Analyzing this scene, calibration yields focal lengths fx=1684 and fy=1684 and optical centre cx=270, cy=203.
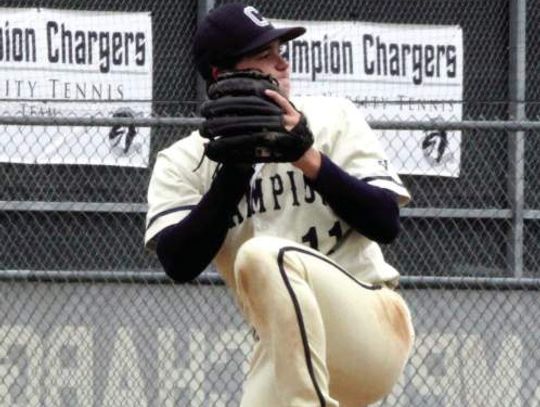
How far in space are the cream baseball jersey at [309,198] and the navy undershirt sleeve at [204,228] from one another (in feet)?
0.45

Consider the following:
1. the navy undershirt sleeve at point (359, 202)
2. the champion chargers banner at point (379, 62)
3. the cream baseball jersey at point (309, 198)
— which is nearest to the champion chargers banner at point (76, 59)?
the champion chargers banner at point (379, 62)

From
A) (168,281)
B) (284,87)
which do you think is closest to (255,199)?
(284,87)

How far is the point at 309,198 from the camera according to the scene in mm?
4410

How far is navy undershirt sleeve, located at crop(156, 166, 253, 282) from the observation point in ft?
13.9

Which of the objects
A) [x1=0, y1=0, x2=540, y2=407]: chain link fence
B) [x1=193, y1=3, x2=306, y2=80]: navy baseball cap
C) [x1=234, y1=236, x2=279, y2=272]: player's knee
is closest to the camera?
[x1=234, y1=236, x2=279, y2=272]: player's knee

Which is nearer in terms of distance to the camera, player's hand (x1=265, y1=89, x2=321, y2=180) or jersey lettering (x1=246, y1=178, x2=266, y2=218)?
player's hand (x1=265, y1=89, x2=321, y2=180)

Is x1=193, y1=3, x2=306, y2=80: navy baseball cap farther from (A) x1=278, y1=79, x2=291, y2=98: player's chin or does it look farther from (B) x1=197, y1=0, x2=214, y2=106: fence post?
(B) x1=197, y1=0, x2=214, y2=106: fence post

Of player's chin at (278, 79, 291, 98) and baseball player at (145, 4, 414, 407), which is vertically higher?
player's chin at (278, 79, 291, 98)

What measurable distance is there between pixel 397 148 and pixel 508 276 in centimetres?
126

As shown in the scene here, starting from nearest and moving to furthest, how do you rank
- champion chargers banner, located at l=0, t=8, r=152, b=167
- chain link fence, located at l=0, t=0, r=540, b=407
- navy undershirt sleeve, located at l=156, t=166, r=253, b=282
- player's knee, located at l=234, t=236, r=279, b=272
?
player's knee, located at l=234, t=236, r=279, b=272
navy undershirt sleeve, located at l=156, t=166, r=253, b=282
chain link fence, located at l=0, t=0, r=540, b=407
champion chargers banner, located at l=0, t=8, r=152, b=167

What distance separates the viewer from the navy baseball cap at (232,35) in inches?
173

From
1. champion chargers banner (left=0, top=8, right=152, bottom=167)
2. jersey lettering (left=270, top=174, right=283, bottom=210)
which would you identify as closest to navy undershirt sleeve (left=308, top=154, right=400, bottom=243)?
jersey lettering (left=270, top=174, right=283, bottom=210)

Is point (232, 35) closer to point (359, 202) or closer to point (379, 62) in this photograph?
point (359, 202)

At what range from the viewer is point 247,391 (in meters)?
4.35
